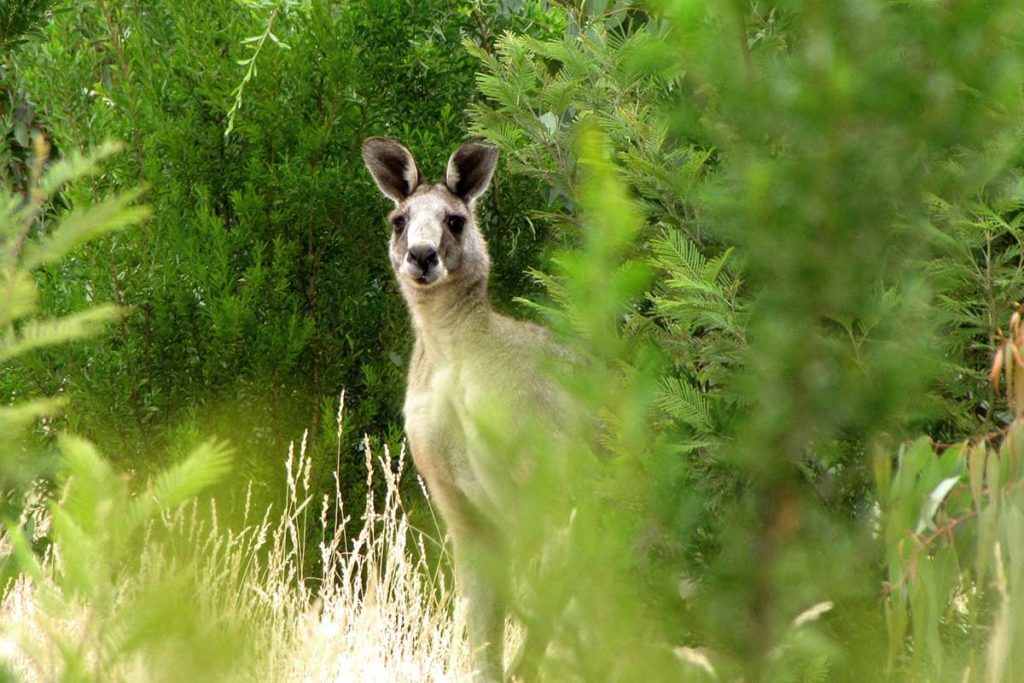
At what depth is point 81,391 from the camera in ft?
20.0

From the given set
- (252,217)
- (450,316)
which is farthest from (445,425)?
(252,217)

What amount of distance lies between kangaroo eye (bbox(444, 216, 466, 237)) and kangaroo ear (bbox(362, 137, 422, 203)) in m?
0.24

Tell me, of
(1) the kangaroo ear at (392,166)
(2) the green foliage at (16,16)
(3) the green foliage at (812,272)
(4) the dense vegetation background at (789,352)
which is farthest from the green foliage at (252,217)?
(3) the green foliage at (812,272)

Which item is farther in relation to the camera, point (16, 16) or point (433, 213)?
point (433, 213)

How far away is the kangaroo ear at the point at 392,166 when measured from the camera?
5.59 m

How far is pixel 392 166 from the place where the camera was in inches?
224

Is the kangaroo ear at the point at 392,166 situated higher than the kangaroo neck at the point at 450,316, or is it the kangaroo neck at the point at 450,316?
the kangaroo ear at the point at 392,166

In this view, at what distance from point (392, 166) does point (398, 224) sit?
0.79 feet

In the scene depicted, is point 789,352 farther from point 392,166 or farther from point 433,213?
point 392,166

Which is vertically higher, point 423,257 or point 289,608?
point 423,257

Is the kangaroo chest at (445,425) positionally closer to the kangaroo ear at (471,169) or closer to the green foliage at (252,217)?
the kangaroo ear at (471,169)

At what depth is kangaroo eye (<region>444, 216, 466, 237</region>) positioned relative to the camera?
5562mm

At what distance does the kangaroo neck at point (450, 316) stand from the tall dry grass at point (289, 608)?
19.0 inches

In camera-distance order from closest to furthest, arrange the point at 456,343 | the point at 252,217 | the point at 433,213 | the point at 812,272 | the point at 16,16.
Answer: the point at 812,272
the point at 16,16
the point at 456,343
the point at 433,213
the point at 252,217
